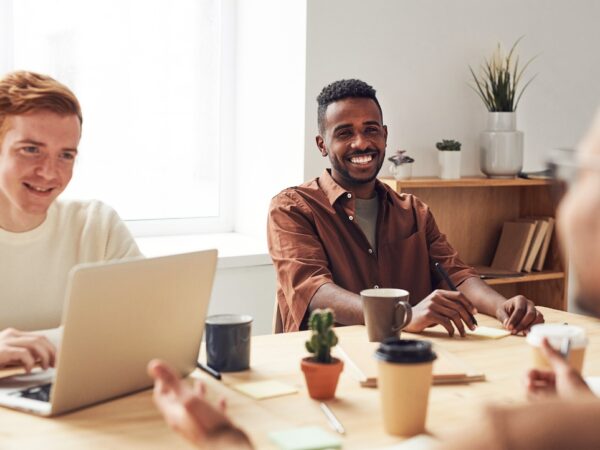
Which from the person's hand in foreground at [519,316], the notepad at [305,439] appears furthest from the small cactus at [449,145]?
the notepad at [305,439]

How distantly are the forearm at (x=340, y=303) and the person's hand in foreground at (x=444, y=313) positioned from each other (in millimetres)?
194

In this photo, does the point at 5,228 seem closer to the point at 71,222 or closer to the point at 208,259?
the point at 71,222

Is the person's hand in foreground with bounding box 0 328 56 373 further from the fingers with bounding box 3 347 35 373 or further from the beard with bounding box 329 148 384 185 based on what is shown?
the beard with bounding box 329 148 384 185

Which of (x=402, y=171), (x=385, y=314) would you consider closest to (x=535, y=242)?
(x=402, y=171)

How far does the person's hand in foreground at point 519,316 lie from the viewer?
79.3 inches

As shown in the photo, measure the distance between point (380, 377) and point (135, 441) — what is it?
383mm

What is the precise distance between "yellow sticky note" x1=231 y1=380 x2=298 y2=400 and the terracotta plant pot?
2.1 inches

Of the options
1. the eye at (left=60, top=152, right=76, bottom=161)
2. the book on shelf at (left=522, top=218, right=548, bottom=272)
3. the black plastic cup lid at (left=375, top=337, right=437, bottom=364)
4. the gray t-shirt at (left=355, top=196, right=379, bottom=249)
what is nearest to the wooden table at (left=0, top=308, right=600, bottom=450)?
the black plastic cup lid at (left=375, top=337, right=437, bottom=364)

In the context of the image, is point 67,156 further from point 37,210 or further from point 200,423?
point 200,423

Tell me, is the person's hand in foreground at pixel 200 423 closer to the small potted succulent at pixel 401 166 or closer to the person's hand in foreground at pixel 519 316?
the person's hand in foreground at pixel 519 316

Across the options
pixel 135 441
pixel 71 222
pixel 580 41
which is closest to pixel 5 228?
pixel 71 222

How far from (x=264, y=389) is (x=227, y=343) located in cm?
16

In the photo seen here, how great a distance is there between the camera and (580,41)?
4.14 m

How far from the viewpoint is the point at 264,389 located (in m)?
1.50
